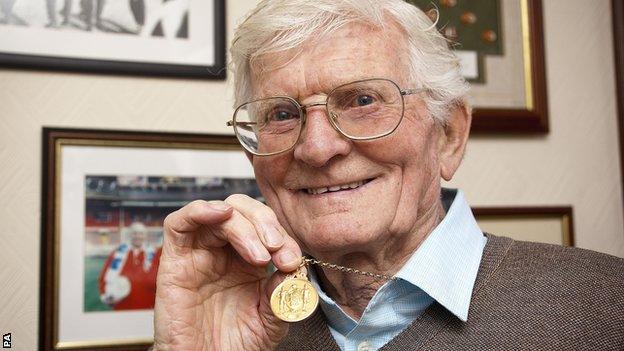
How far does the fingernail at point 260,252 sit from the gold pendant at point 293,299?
2.2 inches

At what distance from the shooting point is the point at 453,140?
118 centimetres

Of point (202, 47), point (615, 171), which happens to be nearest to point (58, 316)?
point (202, 47)

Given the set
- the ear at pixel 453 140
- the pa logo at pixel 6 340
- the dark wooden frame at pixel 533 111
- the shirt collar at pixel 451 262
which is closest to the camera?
the shirt collar at pixel 451 262

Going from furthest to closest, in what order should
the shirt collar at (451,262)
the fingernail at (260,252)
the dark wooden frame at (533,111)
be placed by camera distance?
the dark wooden frame at (533,111) → the shirt collar at (451,262) → the fingernail at (260,252)

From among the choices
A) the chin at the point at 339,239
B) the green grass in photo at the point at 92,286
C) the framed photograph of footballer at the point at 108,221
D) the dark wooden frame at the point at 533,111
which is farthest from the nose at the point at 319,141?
the dark wooden frame at the point at 533,111

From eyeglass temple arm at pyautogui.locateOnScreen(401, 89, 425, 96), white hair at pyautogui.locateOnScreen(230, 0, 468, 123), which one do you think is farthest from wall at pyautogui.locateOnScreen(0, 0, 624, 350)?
eyeglass temple arm at pyautogui.locateOnScreen(401, 89, 425, 96)

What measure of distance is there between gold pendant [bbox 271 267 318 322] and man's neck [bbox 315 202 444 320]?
0.52 ft

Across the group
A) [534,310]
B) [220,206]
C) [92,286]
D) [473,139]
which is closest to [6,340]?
[92,286]

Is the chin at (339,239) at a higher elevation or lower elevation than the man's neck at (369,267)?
higher

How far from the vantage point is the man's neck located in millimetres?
1097

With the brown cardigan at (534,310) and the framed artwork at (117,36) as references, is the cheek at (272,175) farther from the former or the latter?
the framed artwork at (117,36)

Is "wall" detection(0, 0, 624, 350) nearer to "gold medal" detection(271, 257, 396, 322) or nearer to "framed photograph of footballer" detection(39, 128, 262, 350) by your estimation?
"framed photograph of footballer" detection(39, 128, 262, 350)

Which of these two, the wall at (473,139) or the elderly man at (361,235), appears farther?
the wall at (473,139)

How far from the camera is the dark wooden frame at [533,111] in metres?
1.68
